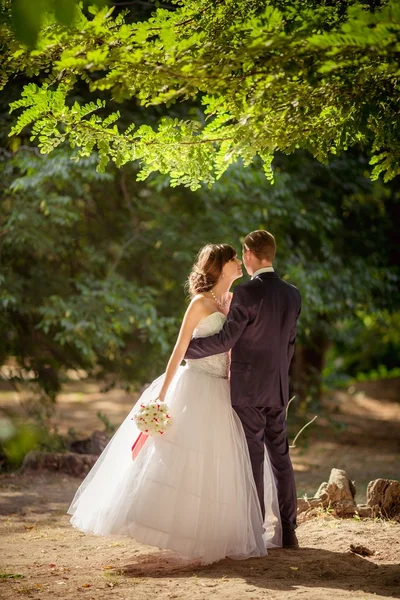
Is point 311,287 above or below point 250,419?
above

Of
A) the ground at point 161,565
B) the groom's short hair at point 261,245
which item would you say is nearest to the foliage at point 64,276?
the ground at point 161,565

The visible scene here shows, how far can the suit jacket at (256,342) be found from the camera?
5500 millimetres

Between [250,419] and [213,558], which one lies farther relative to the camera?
[250,419]

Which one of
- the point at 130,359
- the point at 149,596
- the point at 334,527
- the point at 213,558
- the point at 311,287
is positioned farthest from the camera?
the point at 130,359

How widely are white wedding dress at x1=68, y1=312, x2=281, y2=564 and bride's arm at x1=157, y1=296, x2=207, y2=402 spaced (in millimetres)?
78

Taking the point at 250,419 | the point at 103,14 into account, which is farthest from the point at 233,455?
the point at 103,14

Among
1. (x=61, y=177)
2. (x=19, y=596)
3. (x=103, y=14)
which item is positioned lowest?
(x=19, y=596)

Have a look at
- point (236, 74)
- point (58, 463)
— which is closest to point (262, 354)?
point (236, 74)

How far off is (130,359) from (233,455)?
663 centimetres

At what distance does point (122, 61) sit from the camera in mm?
4266

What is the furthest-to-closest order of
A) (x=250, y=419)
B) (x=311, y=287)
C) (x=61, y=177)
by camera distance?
(x=311, y=287) < (x=61, y=177) < (x=250, y=419)

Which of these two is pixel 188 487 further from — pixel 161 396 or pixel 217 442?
pixel 161 396

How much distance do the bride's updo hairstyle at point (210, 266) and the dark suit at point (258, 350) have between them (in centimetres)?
27

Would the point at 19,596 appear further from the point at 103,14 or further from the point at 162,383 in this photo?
the point at 103,14
